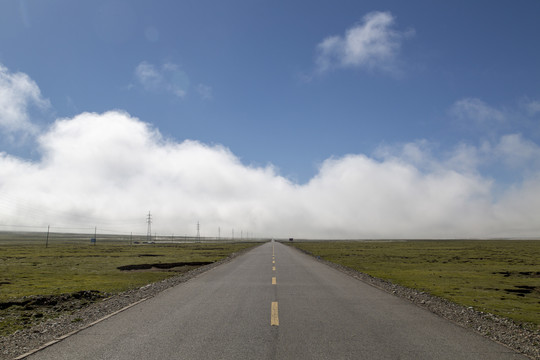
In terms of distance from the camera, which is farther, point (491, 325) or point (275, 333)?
point (491, 325)

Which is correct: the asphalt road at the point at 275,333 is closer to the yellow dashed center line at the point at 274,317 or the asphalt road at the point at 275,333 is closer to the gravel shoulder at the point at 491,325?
the yellow dashed center line at the point at 274,317

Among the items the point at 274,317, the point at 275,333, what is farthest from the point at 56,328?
the point at 275,333

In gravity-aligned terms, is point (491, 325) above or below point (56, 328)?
below

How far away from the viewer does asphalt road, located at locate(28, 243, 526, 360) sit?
635 cm

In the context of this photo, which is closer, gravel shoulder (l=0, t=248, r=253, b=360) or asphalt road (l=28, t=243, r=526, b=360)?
asphalt road (l=28, t=243, r=526, b=360)

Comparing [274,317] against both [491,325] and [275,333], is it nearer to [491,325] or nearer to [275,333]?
[275,333]

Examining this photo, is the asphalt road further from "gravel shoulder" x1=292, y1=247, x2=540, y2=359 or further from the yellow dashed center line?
"gravel shoulder" x1=292, y1=247, x2=540, y2=359

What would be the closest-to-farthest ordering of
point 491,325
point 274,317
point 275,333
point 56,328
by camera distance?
point 275,333, point 56,328, point 274,317, point 491,325

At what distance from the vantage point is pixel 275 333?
24.9 feet

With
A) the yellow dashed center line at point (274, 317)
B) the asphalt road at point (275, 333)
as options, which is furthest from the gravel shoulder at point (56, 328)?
the yellow dashed center line at point (274, 317)

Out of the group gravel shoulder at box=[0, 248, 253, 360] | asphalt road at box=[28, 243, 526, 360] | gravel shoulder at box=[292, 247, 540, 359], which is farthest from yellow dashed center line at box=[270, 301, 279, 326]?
gravel shoulder at box=[292, 247, 540, 359]

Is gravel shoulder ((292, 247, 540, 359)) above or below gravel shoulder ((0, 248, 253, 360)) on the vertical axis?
below

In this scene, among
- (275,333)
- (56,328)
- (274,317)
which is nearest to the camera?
(275,333)

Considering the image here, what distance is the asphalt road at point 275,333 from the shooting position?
6348 mm
